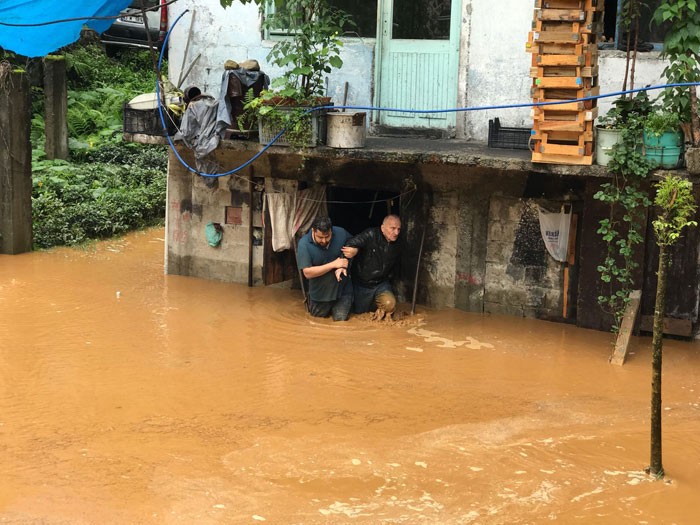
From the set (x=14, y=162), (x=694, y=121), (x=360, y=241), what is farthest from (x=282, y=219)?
(x=694, y=121)

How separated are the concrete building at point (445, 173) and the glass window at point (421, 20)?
6 cm

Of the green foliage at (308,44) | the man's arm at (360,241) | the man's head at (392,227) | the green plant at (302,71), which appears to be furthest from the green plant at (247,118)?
the man's head at (392,227)

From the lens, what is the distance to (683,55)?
406 inches

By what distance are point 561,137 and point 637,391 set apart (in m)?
2.85

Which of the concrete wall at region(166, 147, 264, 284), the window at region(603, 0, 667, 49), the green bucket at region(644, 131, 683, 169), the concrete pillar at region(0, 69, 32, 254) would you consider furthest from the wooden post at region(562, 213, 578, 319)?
the concrete pillar at region(0, 69, 32, 254)

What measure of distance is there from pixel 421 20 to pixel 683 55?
12.8ft

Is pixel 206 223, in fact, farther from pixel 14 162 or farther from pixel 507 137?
pixel 507 137

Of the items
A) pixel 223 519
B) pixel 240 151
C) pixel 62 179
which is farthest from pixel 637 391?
pixel 62 179

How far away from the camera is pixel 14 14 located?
13.7 meters

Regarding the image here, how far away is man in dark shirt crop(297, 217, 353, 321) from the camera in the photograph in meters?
12.4

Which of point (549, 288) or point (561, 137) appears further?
point (549, 288)

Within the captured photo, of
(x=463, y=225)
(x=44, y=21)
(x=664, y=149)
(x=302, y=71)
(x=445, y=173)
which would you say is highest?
(x=44, y=21)

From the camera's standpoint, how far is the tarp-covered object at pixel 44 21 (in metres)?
13.6

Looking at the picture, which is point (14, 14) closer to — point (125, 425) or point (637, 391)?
point (125, 425)
